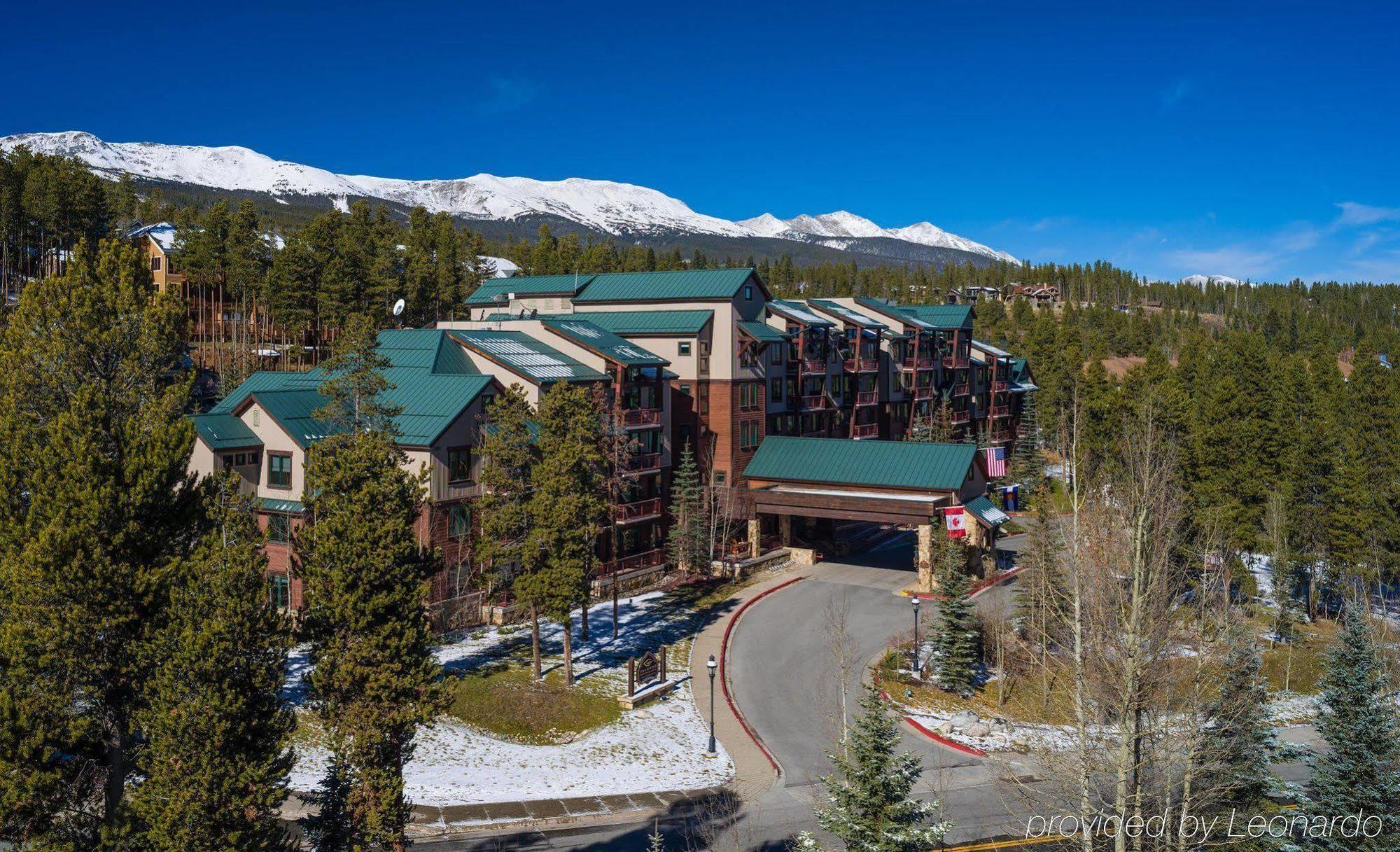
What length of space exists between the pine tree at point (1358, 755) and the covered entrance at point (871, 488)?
28780 millimetres

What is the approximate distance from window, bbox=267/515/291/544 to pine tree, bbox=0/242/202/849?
881 inches

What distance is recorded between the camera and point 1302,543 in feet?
201

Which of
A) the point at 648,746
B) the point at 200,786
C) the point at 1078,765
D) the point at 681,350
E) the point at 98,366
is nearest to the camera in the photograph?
the point at 200,786

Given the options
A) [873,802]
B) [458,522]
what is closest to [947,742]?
[873,802]

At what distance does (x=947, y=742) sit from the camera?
114 feet

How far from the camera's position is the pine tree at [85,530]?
59.5 ft

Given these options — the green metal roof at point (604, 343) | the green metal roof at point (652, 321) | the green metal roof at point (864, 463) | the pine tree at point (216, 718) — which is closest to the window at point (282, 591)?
the green metal roof at point (604, 343)

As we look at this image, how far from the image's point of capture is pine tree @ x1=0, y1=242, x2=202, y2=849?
1812cm

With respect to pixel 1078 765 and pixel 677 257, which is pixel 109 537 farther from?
pixel 677 257

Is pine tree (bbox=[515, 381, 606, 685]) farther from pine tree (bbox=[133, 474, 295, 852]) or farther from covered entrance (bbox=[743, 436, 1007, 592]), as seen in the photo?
covered entrance (bbox=[743, 436, 1007, 592])

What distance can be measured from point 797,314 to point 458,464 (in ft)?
111

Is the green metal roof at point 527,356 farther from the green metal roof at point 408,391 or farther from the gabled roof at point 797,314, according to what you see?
the gabled roof at point 797,314

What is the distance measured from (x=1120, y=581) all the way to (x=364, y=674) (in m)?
17.8

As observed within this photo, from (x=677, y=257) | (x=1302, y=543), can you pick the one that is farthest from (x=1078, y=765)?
(x=677, y=257)
